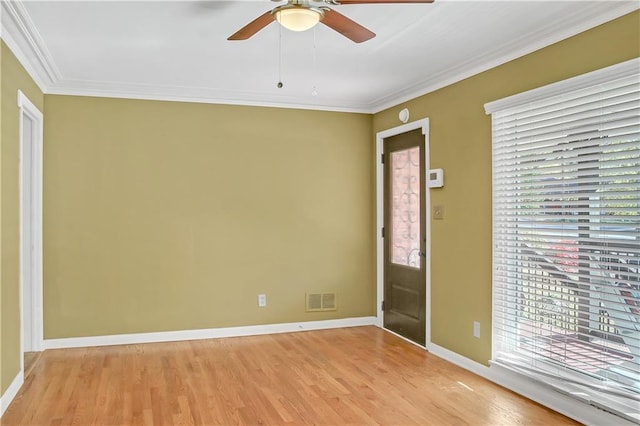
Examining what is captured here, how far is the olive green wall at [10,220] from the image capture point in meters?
3.27

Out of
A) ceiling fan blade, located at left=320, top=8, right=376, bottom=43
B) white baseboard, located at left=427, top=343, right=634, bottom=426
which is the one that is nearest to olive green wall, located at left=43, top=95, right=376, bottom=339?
white baseboard, located at left=427, top=343, right=634, bottom=426

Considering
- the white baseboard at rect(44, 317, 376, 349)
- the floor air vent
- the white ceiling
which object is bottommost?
the white baseboard at rect(44, 317, 376, 349)

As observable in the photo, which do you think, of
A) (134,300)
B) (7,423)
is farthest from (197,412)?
(134,300)

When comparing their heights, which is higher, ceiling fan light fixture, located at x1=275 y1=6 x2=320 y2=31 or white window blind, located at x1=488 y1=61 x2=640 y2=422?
ceiling fan light fixture, located at x1=275 y1=6 x2=320 y2=31

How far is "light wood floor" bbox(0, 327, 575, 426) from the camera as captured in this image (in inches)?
125

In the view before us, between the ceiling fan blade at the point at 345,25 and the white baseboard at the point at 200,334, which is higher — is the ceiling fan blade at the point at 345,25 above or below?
above

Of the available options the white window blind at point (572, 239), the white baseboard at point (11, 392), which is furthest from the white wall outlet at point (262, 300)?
the white window blind at point (572, 239)

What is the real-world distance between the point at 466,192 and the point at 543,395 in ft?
5.42

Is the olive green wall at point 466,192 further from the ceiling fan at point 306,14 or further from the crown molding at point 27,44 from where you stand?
the crown molding at point 27,44

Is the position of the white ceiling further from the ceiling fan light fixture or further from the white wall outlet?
the white wall outlet

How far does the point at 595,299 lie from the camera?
9.95 ft

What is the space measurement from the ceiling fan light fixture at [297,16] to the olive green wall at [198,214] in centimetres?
299

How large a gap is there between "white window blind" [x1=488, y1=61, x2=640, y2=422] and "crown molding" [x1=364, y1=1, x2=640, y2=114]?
0.35 meters

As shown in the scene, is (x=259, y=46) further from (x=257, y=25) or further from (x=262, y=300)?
(x=262, y=300)
